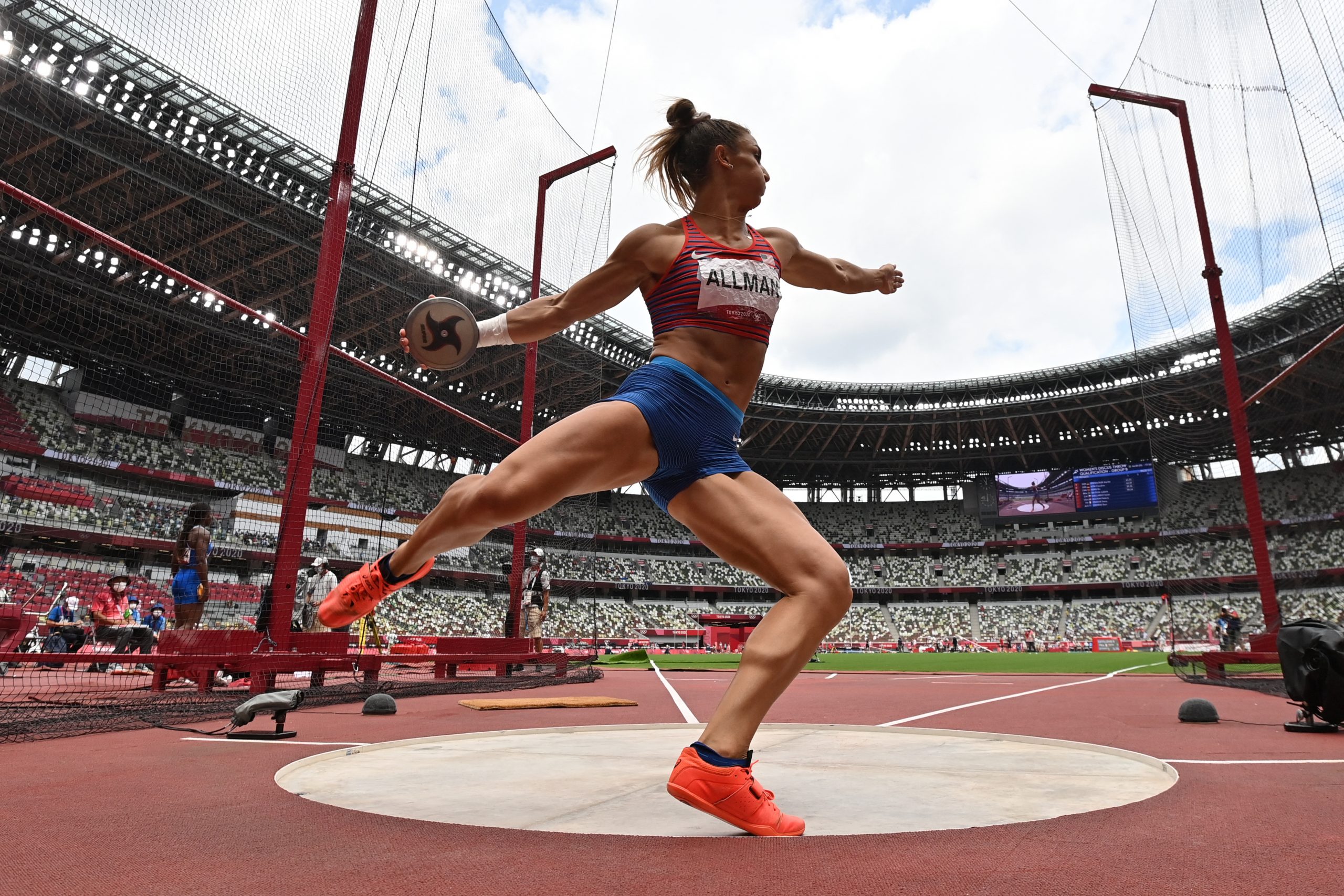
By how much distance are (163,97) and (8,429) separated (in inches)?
382

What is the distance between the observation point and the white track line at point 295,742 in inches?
138

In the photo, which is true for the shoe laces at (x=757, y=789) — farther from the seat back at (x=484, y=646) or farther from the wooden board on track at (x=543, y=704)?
the seat back at (x=484, y=646)

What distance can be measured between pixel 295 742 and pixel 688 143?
10.7ft

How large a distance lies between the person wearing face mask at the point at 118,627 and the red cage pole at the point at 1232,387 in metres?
14.1

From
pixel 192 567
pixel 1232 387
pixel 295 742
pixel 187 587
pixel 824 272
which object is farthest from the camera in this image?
pixel 1232 387

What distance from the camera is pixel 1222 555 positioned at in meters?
40.4

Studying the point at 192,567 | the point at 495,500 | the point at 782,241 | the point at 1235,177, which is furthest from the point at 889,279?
the point at 1235,177

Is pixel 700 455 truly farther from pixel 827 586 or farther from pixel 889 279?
pixel 889 279

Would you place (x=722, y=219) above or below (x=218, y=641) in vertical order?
above

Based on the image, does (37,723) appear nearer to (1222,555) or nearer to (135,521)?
(135,521)

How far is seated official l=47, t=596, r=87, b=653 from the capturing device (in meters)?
11.2

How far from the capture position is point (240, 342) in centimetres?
903

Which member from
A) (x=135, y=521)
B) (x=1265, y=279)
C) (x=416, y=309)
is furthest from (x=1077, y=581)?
(x=416, y=309)

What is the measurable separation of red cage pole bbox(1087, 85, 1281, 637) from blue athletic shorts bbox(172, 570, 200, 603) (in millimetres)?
11049
